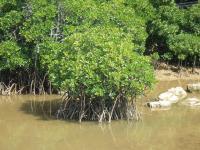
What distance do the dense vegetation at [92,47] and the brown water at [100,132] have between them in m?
0.75

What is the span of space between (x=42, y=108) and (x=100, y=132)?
4.63 meters

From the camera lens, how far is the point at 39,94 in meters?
24.9

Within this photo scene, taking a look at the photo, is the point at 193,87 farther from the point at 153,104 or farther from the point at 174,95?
the point at 153,104

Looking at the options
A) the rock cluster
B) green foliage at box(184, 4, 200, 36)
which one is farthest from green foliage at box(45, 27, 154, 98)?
green foliage at box(184, 4, 200, 36)

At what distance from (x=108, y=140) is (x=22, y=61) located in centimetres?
782

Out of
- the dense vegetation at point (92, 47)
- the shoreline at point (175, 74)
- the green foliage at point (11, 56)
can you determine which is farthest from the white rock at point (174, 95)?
the green foliage at point (11, 56)

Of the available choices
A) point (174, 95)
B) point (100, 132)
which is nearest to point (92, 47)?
point (100, 132)

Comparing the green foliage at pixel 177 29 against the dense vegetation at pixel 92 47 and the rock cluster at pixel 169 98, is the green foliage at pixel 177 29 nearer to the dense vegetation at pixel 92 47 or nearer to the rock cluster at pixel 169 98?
the dense vegetation at pixel 92 47

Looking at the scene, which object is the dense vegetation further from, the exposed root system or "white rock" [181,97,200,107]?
"white rock" [181,97,200,107]

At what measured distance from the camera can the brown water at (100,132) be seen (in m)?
17.0

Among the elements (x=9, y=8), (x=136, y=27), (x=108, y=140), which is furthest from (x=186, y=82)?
(x=108, y=140)

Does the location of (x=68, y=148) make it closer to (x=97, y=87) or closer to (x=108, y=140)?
(x=108, y=140)

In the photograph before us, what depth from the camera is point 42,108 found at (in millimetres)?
22375

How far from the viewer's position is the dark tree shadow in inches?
825
